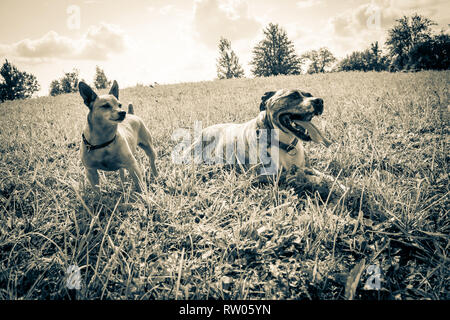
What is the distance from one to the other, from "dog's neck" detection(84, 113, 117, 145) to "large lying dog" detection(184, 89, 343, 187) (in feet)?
5.73

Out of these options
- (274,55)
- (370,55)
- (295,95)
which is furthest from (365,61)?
(295,95)

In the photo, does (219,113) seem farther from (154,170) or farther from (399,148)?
(399,148)

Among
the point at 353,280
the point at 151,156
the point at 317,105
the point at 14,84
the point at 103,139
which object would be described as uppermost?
the point at 14,84

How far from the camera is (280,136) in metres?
3.06

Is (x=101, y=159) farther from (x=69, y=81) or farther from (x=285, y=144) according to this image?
(x=69, y=81)

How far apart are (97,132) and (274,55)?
62.3 metres

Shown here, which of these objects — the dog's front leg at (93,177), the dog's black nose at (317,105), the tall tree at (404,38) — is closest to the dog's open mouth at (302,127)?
the dog's black nose at (317,105)

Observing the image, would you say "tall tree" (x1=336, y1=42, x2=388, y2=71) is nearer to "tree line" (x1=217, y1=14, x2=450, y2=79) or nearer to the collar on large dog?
"tree line" (x1=217, y1=14, x2=450, y2=79)

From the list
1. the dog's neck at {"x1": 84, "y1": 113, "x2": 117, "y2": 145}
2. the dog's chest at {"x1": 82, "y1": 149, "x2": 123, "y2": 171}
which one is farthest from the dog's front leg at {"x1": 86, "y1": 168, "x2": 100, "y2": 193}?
the dog's neck at {"x1": 84, "y1": 113, "x2": 117, "y2": 145}

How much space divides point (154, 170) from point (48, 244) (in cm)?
173

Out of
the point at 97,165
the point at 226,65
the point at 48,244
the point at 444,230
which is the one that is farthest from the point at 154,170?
the point at 226,65

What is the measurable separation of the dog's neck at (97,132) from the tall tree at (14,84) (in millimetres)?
42411
